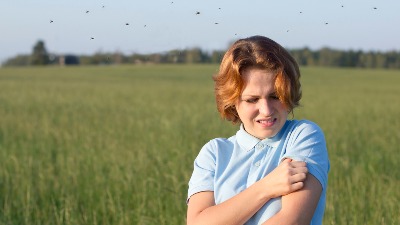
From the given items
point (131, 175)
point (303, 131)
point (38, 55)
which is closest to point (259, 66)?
point (303, 131)

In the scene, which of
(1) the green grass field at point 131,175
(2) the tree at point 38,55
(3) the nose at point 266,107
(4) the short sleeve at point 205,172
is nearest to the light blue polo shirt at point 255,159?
(4) the short sleeve at point 205,172

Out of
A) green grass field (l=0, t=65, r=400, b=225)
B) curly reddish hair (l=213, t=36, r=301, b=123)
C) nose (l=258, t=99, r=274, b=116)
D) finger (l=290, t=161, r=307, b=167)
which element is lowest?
green grass field (l=0, t=65, r=400, b=225)

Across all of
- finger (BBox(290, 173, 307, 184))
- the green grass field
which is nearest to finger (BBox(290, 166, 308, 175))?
finger (BBox(290, 173, 307, 184))

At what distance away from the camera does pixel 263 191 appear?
192 centimetres

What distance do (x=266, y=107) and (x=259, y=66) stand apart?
0.11 metres

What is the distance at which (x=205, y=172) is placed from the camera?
208cm

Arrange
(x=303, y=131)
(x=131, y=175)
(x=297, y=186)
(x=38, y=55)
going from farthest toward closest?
1. (x=38, y=55)
2. (x=131, y=175)
3. (x=303, y=131)
4. (x=297, y=186)

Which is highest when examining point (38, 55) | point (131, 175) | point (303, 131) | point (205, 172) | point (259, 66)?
point (259, 66)

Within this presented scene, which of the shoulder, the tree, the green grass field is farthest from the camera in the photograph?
the tree

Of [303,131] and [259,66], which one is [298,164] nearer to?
[303,131]

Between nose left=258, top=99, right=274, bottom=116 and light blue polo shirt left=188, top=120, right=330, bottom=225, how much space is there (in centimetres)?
11

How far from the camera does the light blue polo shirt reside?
1.98 meters

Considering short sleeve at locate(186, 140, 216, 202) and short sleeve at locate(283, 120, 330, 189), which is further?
short sleeve at locate(186, 140, 216, 202)

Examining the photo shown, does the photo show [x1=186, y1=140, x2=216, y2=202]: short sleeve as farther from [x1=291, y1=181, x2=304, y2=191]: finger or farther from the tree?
the tree
